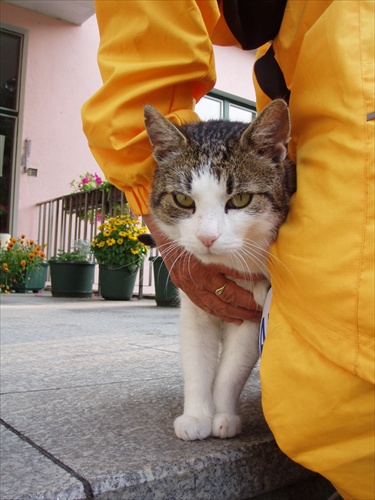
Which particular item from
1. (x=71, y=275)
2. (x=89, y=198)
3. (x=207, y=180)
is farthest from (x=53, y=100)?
(x=207, y=180)

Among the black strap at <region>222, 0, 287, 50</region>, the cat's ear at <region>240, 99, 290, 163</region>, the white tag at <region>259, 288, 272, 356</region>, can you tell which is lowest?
the white tag at <region>259, 288, 272, 356</region>

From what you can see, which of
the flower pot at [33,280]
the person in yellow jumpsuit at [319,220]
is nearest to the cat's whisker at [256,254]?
the person in yellow jumpsuit at [319,220]

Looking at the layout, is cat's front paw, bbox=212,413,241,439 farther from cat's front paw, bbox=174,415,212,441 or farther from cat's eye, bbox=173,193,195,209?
cat's eye, bbox=173,193,195,209

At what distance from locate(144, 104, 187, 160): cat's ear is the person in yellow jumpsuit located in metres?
0.08

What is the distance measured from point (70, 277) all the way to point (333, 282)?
5.25 metres

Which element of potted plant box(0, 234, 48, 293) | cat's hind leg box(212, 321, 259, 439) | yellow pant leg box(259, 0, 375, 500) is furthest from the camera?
potted plant box(0, 234, 48, 293)

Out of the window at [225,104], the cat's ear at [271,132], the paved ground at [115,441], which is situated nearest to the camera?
the paved ground at [115,441]

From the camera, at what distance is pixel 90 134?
1366 millimetres

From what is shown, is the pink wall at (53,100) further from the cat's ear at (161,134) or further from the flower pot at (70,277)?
the cat's ear at (161,134)

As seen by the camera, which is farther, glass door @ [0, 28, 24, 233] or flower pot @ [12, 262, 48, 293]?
glass door @ [0, 28, 24, 233]

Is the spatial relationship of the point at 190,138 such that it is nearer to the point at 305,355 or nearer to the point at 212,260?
the point at 212,260

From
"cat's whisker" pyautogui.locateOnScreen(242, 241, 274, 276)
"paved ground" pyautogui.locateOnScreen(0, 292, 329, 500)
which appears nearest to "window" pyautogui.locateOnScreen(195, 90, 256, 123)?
"paved ground" pyautogui.locateOnScreen(0, 292, 329, 500)

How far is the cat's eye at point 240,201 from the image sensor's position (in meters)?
1.29

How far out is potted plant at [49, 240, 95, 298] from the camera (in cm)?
586
